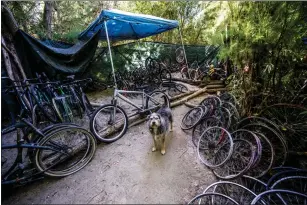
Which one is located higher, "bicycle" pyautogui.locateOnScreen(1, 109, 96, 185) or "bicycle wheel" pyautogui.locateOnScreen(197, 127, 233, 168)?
"bicycle" pyautogui.locateOnScreen(1, 109, 96, 185)

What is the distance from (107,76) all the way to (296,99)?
18.3ft

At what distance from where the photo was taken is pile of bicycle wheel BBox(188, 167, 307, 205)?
2.20 meters

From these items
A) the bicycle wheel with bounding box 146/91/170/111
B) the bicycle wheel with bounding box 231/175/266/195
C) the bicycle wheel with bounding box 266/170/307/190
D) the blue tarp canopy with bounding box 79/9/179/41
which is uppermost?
the blue tarp canopy with bounding box 79/9/179/41

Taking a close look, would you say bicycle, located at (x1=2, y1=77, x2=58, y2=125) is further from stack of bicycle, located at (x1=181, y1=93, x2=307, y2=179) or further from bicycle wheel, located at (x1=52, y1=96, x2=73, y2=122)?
stack of bicycle, located at (x1=181, y1=93, x2=307, y2=179)

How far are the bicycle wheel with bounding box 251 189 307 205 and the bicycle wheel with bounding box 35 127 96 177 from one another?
2670 millimetres

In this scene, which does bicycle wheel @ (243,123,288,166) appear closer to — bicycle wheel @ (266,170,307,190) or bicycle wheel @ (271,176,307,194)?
bicycle wheel @ (266,170,307,190)

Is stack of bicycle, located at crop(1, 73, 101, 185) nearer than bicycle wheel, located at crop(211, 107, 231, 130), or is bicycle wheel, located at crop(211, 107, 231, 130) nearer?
stack of bicycle, located at crop(1, 73, 101, 185)

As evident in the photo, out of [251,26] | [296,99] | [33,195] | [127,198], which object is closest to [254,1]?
[251,26]

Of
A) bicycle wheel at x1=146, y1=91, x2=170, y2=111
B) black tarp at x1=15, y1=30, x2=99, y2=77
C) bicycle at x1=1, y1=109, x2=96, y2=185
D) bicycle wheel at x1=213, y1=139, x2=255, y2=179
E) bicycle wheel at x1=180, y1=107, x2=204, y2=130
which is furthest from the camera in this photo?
bicycle wheel at x1=146, y1=91, x2=170, y2=111

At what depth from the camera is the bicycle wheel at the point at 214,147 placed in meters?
3.10

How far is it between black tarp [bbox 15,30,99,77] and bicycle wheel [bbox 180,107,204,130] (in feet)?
11.8

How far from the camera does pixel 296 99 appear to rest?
11.4ft

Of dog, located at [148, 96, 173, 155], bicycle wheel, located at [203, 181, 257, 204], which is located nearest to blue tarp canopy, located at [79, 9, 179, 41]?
dog, located at [148, 96, 173, 155]

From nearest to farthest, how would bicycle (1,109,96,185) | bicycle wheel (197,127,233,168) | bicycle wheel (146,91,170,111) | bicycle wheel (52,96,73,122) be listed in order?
bicycle (1,109,96,185) → bicycle wheel (197,127,233,168) → bicycle wheel (52,96,73,122) → bicycle wheel (146,91,170,111)
